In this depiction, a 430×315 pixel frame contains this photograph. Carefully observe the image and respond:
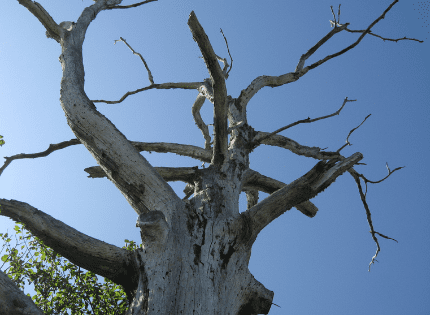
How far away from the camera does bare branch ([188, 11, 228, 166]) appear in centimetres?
265

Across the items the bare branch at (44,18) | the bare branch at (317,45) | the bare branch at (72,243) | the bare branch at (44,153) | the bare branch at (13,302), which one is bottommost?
the bare branch at (13,302)

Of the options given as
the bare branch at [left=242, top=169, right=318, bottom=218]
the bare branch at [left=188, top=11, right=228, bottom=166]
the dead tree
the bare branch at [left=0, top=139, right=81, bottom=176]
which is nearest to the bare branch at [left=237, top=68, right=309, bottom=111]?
the bare branch at [left=242, top=169, right=318, bottom=218]

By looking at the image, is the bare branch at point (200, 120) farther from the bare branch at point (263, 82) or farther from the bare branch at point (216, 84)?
the bare branch at point (216, 84)

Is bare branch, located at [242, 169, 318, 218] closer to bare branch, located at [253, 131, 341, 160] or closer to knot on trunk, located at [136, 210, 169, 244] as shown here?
bare branch, located at [253, 131, 341, 160]

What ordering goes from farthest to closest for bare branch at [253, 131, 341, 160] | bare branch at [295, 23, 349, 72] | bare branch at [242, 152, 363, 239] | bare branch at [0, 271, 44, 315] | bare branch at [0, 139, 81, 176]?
bare branch at [295, 23, 349, 72] → bare branch at [253, 131, 341, 160] → bare branch at [0, 139, 81, 176] → bare branch at [242, 152, 363, 239] → bare branch at [0, 271, 44, 315]

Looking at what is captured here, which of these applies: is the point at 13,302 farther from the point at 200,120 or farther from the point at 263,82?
the point at 200,120

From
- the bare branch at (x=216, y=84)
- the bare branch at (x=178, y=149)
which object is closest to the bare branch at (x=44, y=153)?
the bare branch at (x=178, y=149)

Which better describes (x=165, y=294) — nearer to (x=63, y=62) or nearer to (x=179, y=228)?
(x=179, y=228)

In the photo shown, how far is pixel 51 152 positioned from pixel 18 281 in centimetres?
165

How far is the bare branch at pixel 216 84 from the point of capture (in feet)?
8.68

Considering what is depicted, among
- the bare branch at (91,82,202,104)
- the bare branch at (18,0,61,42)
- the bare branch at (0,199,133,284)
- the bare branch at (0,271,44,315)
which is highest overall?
the bare branch at (91,82,202,104)

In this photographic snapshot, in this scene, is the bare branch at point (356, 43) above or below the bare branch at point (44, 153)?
above

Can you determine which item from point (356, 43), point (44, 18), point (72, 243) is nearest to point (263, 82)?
point (356, 43)

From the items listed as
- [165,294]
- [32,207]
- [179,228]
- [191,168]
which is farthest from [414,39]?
[32,207]
